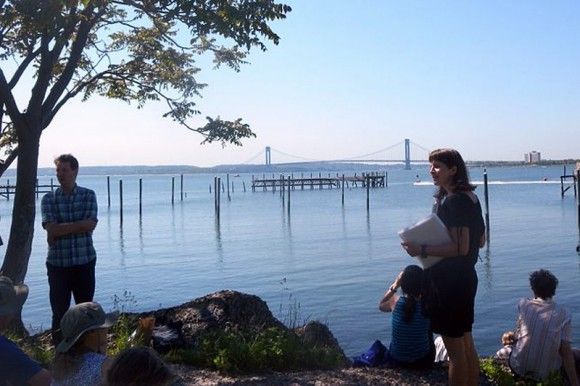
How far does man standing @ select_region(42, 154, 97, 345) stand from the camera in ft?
21.9

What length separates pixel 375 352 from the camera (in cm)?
672

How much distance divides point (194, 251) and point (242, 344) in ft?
78.5

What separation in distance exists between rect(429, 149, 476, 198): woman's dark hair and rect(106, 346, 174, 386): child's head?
9.46 feet

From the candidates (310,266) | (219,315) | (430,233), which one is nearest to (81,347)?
(430,233)

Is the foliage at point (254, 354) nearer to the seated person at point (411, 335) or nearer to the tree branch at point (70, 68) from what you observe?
the seated person at point (411, 335)

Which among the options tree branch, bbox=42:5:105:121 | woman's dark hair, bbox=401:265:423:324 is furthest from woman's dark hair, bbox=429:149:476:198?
tree branch, bbox=42:5:105:121

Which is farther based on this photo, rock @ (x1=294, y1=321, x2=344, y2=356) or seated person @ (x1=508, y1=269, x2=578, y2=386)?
rock @ (x1=294, y1=321, x2=344, y2=356)

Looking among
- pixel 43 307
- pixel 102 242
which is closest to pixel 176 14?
pixel 43 307

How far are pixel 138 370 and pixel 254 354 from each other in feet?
12.1

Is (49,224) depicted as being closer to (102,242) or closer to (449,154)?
(449,154)

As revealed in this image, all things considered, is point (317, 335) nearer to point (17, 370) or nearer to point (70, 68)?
point (70, 68)

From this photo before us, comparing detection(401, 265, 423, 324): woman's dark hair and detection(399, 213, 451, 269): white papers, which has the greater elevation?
detection(399, 213, 451, 269): white papers

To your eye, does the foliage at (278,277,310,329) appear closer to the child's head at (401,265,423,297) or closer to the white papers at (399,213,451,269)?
the child's head at (401,265,423,297)

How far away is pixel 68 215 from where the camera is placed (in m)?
6.70
